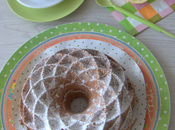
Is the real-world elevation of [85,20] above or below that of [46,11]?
below

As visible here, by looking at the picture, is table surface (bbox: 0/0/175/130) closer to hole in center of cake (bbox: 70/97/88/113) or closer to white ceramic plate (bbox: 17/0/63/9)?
white ceramic plate (bbox: 17/0/63/9)

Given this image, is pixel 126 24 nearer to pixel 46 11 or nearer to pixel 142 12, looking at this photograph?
pixel 142 12

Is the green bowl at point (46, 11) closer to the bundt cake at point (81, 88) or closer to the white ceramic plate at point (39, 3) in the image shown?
the white ceramic plate at point (39, 3)

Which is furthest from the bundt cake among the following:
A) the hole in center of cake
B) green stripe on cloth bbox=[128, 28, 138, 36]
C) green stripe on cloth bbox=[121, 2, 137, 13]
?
green stripe on cloth bbox=[121, 2, 137, 13]

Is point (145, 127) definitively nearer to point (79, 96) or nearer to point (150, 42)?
point (79, 96)

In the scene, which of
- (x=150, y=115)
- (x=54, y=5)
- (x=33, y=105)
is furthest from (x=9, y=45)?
(x=150, y=115)

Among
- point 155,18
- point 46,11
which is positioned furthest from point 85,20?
point 155,18
